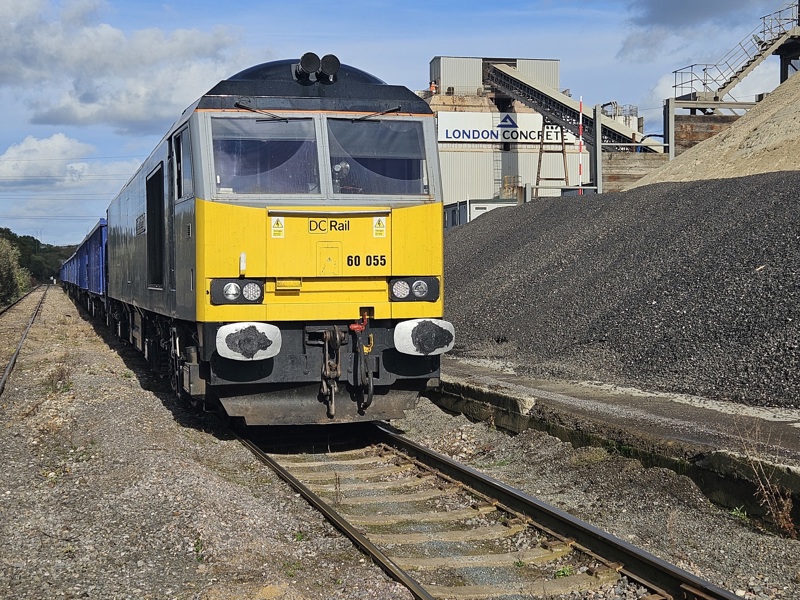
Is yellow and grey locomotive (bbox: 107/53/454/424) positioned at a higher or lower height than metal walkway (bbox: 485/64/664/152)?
lower

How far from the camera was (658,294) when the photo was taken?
48.6 ft

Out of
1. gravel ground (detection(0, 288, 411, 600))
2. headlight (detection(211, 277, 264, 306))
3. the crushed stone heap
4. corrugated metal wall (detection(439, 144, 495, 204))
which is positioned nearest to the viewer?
gravel ground (detection(0, 288, 411, 600))

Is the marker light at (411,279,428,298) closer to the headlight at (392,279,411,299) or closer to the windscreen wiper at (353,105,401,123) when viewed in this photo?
the headlight at (392,279,411,299)

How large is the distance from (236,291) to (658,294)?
8357 mm

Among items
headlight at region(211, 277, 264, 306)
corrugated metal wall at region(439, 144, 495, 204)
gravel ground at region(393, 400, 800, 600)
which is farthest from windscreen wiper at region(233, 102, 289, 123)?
corrugated metal wall at region(439, 144, 495, 204)

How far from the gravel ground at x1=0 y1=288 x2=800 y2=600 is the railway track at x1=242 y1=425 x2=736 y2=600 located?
0.81 ft

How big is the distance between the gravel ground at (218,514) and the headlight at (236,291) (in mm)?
1545

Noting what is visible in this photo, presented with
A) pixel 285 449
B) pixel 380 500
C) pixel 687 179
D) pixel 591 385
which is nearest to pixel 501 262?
pixel 687 179

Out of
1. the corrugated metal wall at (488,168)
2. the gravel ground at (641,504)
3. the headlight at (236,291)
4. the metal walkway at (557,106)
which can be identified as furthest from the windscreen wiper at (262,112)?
the corrugated metal wall at (488,168)

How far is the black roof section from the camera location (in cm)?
905

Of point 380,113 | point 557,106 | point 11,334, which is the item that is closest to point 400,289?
point 380,113

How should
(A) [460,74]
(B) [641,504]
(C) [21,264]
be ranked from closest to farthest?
1. (B) [641,504]
2. (A) [460,74]
3. (C) [21,264]

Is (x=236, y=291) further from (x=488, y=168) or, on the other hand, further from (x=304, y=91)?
(x=488, y=168)

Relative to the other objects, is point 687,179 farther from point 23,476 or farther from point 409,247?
point 23,476
